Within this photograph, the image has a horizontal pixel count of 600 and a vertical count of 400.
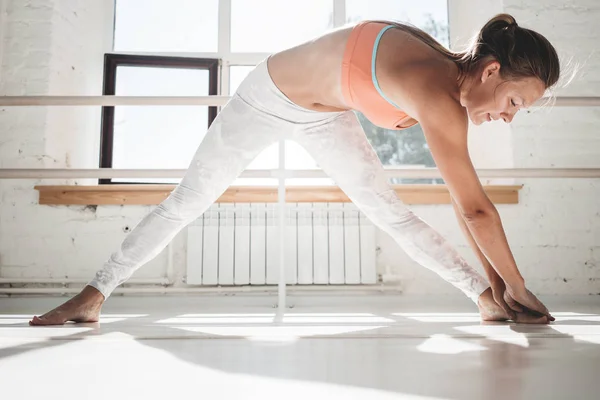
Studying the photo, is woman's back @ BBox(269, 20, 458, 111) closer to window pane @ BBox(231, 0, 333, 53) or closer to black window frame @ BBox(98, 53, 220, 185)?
black window frame @ BBox(98, 53, 220, 185)

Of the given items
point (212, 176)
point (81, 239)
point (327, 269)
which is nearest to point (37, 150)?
point (81, 239)

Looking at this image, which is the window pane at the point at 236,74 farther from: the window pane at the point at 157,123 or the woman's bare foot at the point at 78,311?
the woman's bare foot at the point at 78,311

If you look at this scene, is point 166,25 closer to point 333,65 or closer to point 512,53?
point 333,65

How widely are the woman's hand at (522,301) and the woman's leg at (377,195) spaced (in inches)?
2.4

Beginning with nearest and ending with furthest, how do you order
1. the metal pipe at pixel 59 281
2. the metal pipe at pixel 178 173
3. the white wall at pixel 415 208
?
the metal pipe at pixel 178 173
the metal pipe at pixel 59 281
the white wall at pixel 415 208

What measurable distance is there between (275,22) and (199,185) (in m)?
2.25

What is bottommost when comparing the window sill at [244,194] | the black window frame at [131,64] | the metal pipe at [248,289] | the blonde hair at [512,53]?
the metal pipe at [248,289]

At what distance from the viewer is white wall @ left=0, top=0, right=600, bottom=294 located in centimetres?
253

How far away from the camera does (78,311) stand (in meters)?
1.16

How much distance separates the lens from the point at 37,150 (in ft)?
8.36

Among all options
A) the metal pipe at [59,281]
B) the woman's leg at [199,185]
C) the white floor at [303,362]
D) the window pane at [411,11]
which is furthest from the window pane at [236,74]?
the white floor at [303,362]

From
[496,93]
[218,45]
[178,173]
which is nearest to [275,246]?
[178,173]

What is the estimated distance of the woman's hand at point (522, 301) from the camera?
1.06 metres

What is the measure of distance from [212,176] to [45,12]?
2150 millimetres
